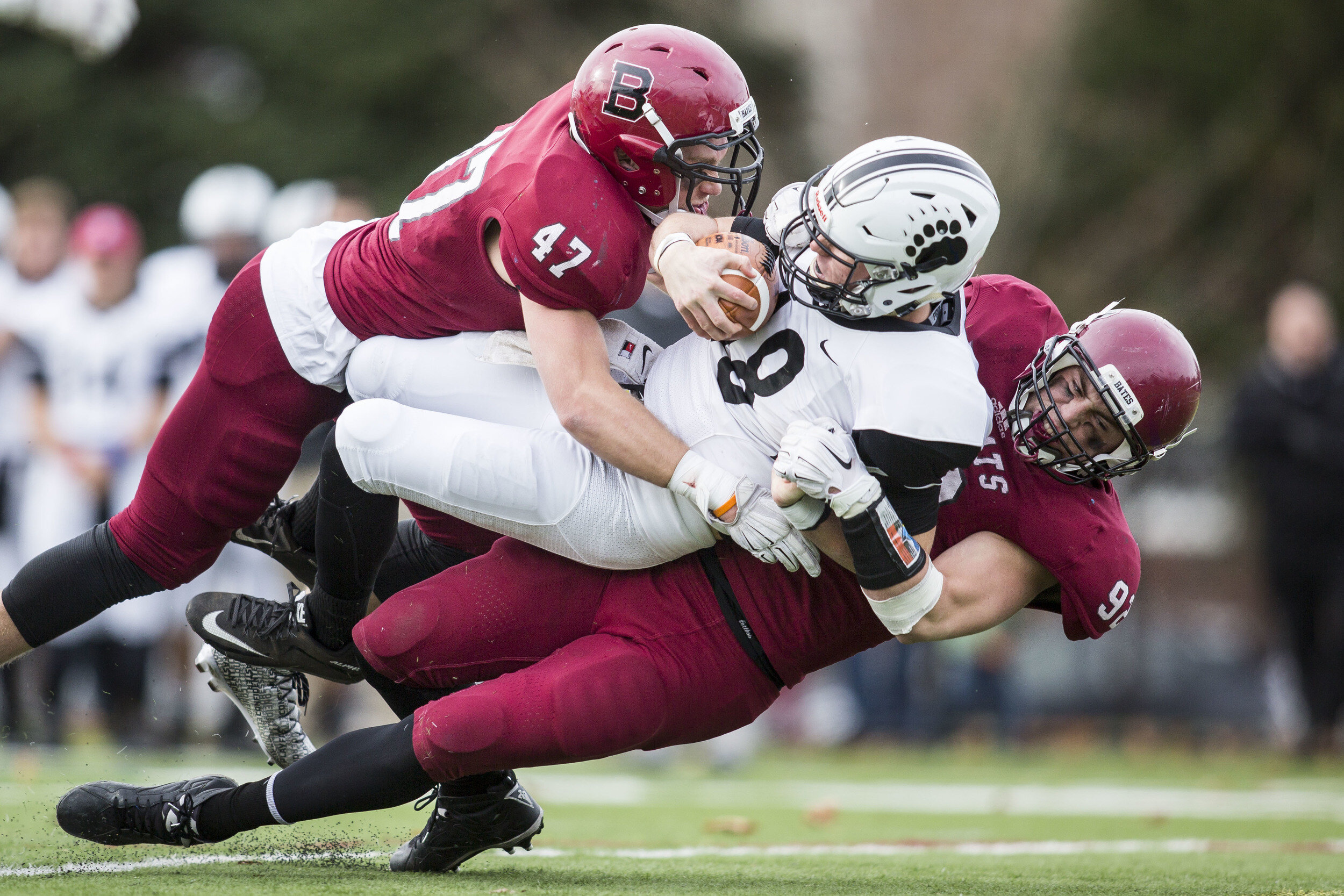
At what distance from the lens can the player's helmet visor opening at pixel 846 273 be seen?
10.5ft

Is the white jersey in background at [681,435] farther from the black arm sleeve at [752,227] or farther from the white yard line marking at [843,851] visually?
the white yard line marking at [843,851]

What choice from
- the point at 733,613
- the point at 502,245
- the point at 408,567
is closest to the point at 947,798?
the point at 408,567

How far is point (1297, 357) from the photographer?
8156mm

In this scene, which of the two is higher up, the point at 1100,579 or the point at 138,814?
the point at 138,814

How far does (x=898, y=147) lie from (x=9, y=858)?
8.50 ft

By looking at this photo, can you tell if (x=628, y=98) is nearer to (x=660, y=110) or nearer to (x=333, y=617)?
(x=660, y=110)

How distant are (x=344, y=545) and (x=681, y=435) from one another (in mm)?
874

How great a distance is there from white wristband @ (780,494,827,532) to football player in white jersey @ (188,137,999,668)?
0.06 meters

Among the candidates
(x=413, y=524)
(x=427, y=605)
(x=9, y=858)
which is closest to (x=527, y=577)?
(x=427, y=605)

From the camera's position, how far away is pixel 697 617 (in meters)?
3.44

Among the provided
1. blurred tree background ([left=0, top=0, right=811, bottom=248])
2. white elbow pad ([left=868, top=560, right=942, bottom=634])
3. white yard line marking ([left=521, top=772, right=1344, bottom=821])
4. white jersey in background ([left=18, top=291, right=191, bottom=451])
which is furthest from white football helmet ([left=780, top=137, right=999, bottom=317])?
blurred tree background ([left=0, top=0, right=811, bottom=248])

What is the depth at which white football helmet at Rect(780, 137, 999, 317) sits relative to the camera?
317 cm

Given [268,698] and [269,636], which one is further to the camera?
[268,698]

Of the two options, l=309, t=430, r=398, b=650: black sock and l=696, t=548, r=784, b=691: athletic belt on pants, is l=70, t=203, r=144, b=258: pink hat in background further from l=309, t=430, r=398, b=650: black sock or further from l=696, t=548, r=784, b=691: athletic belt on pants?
l=696, t=548, r=784, b=691: athletic belt on pants
